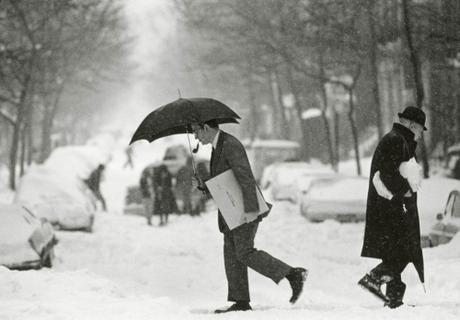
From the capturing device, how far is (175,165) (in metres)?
26.1

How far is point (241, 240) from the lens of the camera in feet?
20.6

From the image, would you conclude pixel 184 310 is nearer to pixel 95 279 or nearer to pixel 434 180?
pixel 95 279

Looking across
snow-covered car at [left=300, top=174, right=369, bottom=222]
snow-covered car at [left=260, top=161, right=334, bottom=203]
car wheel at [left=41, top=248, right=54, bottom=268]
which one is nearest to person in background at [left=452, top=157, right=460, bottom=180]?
snow-covered car at [left=260, top=161, right=334, bottom=203]

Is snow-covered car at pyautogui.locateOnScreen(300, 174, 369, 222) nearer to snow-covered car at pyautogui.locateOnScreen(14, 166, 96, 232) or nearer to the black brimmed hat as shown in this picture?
snow-covered car at pyautogui.locateOnScreen(14, 166, 96, 232)

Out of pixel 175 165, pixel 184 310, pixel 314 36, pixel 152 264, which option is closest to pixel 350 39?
pixel 314 36

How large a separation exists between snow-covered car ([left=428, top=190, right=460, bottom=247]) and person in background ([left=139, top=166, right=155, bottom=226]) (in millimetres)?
10079

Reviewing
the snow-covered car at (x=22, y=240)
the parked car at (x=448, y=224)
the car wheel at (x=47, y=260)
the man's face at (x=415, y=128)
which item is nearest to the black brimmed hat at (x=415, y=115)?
the man's face at (x=415, y=128)

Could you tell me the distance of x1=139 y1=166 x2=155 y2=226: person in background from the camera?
66.0 feet

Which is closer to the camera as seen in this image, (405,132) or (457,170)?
(405,132)

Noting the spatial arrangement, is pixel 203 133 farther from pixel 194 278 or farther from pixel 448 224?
pixel 448 224

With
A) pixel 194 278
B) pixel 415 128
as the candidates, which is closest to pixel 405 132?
pixel 415 128

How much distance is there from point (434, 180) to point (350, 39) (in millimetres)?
8981

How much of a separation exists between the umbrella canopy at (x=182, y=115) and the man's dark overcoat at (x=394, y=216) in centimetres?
130

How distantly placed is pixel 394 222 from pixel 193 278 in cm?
438
